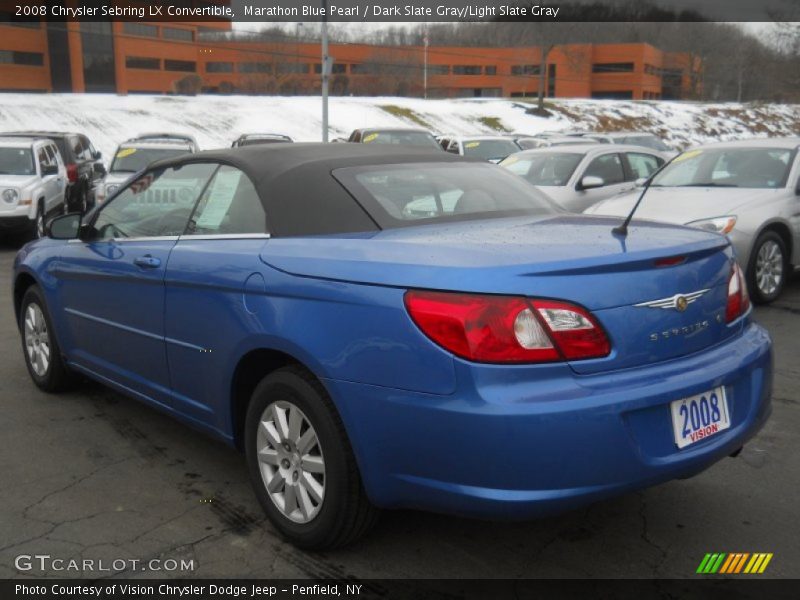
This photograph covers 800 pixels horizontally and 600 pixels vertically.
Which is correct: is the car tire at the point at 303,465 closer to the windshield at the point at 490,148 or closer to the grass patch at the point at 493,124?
the windshield at the point at 490,148

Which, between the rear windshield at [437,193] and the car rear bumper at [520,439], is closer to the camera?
the car rear bumper at [520,439]

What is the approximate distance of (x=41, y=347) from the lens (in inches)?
207

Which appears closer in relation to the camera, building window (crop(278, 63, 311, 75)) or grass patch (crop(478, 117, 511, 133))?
grass patch (crop(478, 117, 511, 133))

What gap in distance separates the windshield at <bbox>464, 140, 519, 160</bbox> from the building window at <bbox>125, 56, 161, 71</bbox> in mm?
48239

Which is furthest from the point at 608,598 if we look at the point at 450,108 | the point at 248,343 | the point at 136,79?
the point at 136,79

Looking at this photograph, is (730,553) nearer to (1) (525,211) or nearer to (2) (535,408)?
(2) (535,408)

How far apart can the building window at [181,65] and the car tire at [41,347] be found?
6127cm

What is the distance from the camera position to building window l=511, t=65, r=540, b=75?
269 feet

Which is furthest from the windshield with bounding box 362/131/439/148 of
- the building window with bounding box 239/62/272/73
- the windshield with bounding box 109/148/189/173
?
the building window with bounding box 239/62/272/73

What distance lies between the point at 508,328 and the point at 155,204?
2.49 m

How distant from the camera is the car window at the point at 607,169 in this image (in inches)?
443

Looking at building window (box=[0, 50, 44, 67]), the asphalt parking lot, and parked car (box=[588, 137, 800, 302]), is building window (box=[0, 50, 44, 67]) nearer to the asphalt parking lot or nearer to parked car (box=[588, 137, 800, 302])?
parked car (box=[588, 137, 800, 302])

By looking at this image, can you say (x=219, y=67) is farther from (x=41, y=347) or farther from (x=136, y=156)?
(x=41, y=347)
